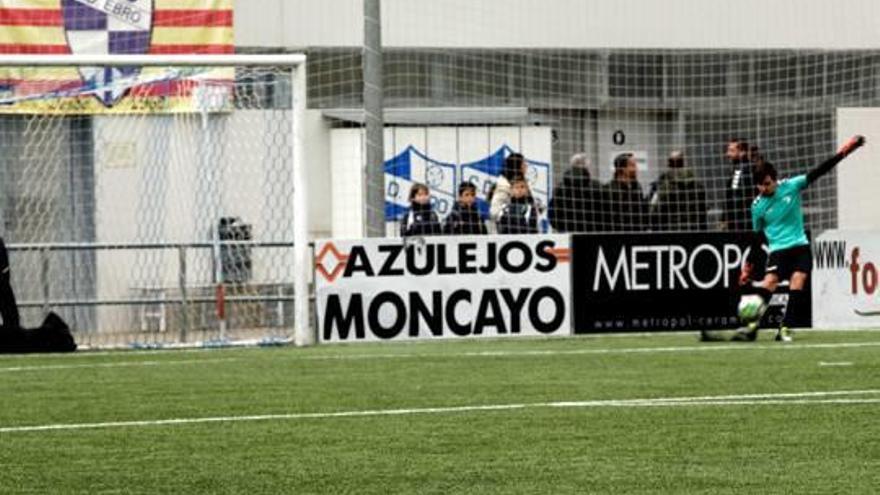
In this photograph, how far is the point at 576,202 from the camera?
25766 millimetres

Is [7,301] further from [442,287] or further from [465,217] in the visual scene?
[465,217]

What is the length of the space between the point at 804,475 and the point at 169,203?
14.6 meters

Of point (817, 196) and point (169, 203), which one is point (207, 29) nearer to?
point (169, 203)

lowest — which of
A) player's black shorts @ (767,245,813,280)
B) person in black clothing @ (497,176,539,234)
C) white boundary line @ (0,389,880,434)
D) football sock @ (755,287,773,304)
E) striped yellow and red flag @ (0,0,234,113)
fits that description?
white boundary line @ (0,389,880,434)

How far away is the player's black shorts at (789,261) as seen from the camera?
22.3 m

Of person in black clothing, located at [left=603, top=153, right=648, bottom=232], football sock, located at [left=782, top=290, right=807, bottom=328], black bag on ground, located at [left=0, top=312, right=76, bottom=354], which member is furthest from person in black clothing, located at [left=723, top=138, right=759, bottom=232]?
black bag on ground, located at [left=0, top=312, right=76, bottom=354]

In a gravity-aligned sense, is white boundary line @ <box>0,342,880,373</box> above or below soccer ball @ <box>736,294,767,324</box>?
below

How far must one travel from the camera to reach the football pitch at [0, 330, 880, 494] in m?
9.98

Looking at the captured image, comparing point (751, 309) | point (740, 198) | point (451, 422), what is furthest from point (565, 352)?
point (451, 422)

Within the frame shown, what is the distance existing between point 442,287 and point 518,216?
2363 mm

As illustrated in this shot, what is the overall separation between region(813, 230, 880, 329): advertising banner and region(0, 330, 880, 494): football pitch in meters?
4.11

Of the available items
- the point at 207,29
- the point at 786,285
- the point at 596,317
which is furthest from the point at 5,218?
the point at 786,285

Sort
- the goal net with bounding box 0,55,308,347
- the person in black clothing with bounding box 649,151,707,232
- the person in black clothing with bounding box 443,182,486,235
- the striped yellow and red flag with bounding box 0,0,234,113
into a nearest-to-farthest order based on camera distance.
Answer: the goal net with bounding box 0,55,308,347, the person in black clothing with bounding box 443,182,486,235, the striped yellow and red flag with bounding box 0,0,234,113, the person in black clothing with bounding box 649,151,707,232

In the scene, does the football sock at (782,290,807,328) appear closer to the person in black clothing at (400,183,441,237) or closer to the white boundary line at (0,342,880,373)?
the white boundary line at (0,342,880,373)
